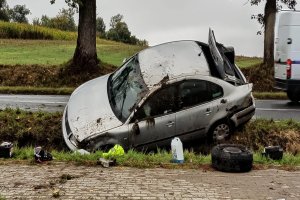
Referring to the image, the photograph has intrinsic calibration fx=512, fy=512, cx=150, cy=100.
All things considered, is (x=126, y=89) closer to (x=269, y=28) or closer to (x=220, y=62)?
(x=220, y=62)

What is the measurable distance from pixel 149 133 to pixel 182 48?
2293mm

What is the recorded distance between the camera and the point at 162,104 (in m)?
9.41

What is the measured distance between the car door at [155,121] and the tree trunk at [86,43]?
394 inches

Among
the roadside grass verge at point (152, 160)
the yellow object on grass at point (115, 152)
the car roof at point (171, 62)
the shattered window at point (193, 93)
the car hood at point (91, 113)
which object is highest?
the car roof at point (171, 62)

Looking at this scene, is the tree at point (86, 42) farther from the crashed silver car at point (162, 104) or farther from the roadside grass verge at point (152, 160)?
the roadside grass verge at point (152, 160)

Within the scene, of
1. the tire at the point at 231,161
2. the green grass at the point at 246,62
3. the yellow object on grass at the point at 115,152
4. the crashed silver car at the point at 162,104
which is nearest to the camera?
the tire at the point at 231,161

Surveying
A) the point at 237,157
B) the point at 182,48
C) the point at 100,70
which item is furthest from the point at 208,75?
the point at 100,70

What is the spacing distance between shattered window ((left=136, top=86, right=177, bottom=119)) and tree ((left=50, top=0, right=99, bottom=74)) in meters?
9.95

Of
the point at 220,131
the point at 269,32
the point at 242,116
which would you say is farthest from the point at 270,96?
the point at 220,131

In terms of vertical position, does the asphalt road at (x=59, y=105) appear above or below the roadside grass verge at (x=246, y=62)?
below

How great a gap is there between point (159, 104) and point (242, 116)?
1831mm

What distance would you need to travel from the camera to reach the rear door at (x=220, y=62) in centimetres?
972

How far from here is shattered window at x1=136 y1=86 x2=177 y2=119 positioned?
925 cm

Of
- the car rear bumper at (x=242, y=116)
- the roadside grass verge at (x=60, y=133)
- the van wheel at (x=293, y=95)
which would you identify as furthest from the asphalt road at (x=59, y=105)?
the car rear bumper at (x=242, y=116)
